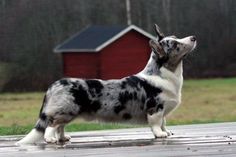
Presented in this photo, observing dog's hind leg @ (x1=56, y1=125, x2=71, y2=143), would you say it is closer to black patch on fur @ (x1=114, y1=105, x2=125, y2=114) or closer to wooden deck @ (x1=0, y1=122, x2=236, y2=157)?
wooden deck @ (x1=0, y1=122, x2=236, y2=157)

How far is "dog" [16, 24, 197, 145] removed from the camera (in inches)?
211

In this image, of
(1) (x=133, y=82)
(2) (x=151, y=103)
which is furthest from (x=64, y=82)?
(2) (x=151, y=103)

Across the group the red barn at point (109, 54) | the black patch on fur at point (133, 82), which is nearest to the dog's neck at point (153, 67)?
the black patch on fur at point (133, 82)

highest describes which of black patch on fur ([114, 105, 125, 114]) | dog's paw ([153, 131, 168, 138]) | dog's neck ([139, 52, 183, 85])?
dog's neck ([139, 52, 183, 85])

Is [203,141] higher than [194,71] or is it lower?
higher

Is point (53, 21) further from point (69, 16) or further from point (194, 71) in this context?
point (194, 71)

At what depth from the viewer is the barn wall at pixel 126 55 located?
33.3 meters

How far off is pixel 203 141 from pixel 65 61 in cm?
2923

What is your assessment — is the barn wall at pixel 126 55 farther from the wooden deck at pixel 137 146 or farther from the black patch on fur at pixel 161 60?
the black patch on fur at pixel 161 60

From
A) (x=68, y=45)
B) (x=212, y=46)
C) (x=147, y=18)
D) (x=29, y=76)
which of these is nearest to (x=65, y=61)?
(x=68, y=45)

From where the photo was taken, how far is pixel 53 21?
1667 inches

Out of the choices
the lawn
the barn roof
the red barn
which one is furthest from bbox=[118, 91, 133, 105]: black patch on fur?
the red barn

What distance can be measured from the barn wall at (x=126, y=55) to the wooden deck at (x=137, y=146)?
2725cm

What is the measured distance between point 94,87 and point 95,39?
28905mm
